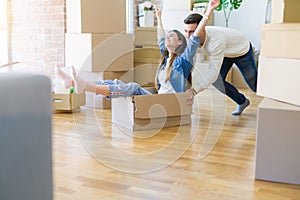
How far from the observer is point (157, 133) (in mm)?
2633

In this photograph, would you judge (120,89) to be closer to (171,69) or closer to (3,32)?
(171,69)

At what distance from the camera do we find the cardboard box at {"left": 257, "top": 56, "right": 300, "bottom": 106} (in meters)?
1.71

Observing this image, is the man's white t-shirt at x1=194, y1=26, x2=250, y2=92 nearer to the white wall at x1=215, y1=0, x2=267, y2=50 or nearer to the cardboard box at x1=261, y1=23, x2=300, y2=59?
the cardboard box at x1=261, y1=23, x2=300, y2=59

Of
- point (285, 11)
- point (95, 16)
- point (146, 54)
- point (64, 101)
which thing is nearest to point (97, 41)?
point (95, 16)

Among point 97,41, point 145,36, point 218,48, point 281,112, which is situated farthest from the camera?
point 145,36

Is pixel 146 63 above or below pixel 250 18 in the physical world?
below

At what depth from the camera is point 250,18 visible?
17.0ft

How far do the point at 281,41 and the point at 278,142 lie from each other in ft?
1.46

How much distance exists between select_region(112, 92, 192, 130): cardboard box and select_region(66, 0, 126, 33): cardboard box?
3.03 feet

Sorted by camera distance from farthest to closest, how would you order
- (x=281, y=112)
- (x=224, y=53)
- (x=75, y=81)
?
(x=224, y=53)
(x=75, y=81)
(x=281, y=112)

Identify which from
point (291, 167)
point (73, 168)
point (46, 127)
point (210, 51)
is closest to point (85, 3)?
point (210, 51)

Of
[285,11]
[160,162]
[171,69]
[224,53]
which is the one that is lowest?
[160,162]

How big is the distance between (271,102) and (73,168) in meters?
0.99

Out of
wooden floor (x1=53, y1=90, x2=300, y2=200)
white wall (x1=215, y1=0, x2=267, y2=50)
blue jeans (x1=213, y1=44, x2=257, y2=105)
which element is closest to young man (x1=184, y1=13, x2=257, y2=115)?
blue jeans (x1=213, y1=44, x2=257, y2=105)
